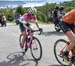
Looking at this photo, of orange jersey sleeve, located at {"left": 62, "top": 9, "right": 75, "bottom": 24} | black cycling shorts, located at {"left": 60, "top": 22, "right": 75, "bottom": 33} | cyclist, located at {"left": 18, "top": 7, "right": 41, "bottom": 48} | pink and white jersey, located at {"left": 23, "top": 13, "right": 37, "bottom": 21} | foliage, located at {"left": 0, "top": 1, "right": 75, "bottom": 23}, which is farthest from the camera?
foliage, located at {"left": 0, "top": 1, "right": 75, "bottom": 23}

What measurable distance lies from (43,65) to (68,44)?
1.05m

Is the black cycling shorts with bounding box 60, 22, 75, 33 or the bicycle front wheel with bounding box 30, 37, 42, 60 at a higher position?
the black cycling shorts with bounding box 60, 22, 75, 33

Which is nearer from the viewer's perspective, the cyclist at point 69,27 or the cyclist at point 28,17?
the cyclist at point 69,27

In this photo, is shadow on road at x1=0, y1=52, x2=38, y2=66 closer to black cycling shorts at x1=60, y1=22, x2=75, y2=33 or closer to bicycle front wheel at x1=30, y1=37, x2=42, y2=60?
bicycle front wheel at x1=30, y1=37, x2=42, y2=60

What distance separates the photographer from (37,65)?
28.7 ft

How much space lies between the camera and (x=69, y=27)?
7984mm

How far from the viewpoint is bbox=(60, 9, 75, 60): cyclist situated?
7.77m

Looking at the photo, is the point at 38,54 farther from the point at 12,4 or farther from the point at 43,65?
the point at 12,4

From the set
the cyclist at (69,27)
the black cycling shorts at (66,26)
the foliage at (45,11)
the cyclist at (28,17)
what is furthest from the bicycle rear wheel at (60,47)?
the foliage at (45,11)

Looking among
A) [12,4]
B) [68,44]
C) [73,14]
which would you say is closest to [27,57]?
[68,44]

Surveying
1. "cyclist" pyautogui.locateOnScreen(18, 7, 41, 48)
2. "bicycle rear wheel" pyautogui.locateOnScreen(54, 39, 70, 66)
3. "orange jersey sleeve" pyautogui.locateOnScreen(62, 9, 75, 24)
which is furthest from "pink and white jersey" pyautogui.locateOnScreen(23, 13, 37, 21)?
"orange jersey sleeve" pyautogui.locateOnScreen(62, 9, 75, 24)

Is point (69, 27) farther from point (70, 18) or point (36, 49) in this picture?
point (36, 49)

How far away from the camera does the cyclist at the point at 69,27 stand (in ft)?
25.5

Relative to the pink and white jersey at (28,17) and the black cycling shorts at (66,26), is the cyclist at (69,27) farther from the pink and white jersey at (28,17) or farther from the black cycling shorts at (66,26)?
the pink and white jersey at (28,17)
